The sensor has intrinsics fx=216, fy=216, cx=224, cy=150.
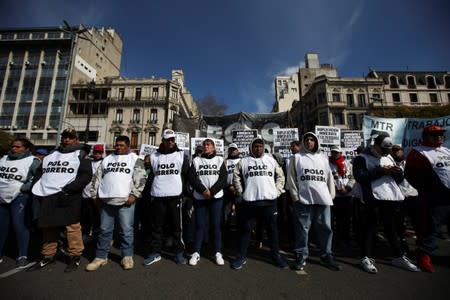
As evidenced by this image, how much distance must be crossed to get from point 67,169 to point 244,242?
9.85ft

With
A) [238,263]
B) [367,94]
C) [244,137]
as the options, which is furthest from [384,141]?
[367,94]

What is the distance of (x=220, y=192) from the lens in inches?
143

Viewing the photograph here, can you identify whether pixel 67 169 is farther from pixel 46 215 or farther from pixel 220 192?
pixel 220 192

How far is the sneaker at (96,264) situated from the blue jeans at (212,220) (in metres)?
1.42

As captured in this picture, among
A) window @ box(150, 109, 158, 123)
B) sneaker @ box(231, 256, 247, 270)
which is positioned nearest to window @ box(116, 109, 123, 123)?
window @ box(150, 109, 158, 123)

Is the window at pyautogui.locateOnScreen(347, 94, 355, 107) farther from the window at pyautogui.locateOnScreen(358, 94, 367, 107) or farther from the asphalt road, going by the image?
the asphalt road

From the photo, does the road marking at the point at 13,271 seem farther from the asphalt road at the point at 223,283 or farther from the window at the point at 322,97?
the window at the point at 322,97

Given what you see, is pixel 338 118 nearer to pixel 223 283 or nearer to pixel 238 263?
pixel 238 263

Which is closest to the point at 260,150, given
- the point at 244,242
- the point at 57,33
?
the point at 244,242

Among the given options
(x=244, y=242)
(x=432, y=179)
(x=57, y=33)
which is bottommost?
(x=244, y=242)

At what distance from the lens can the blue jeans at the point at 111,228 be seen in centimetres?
335

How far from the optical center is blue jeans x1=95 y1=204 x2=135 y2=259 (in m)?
3.35

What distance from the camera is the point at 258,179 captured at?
3469 millimetres

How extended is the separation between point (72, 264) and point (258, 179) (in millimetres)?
3104
